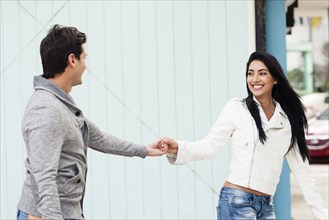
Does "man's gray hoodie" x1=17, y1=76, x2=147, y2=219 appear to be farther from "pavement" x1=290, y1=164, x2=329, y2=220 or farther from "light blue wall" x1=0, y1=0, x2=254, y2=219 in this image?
"pavement" x1=290, y1=164, x2=329, y2=220

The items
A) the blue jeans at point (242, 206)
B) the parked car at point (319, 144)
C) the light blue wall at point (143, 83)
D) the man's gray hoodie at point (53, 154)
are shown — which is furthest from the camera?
the parked car at point (319, 144)

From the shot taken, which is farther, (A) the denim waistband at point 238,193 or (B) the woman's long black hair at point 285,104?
(B) the woman's long black hair at point 285,104

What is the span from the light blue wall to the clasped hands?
1674mm

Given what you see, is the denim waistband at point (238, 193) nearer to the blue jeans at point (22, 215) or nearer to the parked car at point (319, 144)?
the blue jeans at point (22, 215)

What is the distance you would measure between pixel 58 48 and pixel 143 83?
10.1 ft

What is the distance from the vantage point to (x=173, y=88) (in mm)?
6816

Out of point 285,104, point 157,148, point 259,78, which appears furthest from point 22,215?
point 285,104

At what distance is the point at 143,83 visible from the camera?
22.5ft

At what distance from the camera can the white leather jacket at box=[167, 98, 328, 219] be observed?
480 cm

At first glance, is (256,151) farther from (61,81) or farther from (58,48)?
(58,48)

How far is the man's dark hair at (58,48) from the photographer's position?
377cm

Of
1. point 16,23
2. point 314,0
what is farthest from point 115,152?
point 314,0

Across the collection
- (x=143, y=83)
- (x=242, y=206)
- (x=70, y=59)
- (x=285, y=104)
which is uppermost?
(x=143, y=83)

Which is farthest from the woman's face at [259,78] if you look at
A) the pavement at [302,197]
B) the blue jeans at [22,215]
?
the pavement at [302,197]
